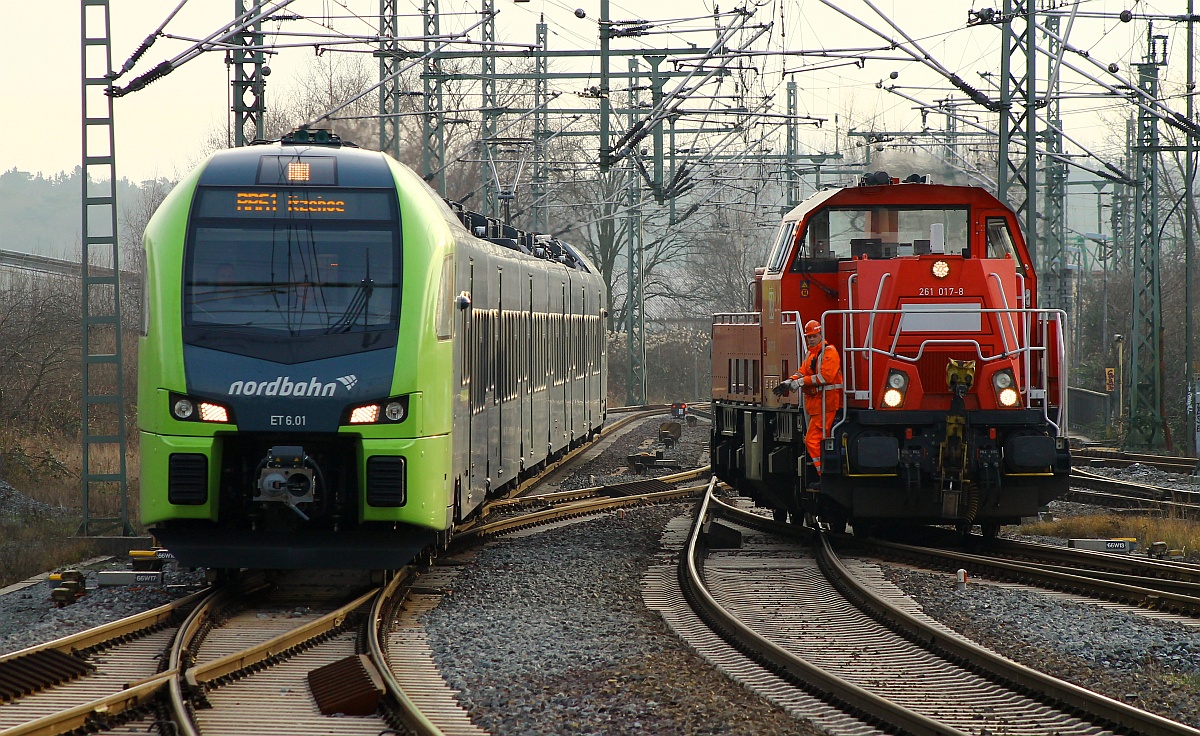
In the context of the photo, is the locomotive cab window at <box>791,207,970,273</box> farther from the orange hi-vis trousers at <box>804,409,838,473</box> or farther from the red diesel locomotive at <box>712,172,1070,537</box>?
the orange hi-vis trousers at <box>804,409,838,473</box>

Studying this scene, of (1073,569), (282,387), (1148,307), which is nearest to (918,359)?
(1073,569)

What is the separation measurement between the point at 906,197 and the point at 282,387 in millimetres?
6720

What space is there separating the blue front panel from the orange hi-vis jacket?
4.14m

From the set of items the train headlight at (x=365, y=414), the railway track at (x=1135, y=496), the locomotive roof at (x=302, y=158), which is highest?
the locomotive roof at (x=302, y=158)

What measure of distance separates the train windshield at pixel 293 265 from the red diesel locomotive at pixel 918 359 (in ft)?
13.8

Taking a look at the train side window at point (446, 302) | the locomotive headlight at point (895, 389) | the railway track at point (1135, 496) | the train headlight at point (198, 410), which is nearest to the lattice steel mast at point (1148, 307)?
the railway track at point (1135, 496)

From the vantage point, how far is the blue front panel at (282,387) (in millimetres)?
9430

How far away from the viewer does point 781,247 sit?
44.8 feet

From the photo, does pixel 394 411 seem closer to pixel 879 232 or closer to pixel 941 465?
pixel 941 465

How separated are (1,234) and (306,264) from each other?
126 metres

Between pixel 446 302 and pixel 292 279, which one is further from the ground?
pixel 292 279

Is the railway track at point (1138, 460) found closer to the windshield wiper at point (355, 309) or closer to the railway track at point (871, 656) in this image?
the railway track at point (871, 656)

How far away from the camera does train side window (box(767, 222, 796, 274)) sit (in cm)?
1338

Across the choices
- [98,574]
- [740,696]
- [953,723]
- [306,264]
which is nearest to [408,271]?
[306,264]
